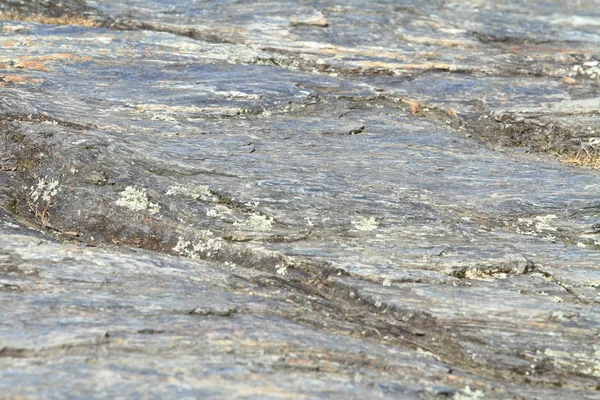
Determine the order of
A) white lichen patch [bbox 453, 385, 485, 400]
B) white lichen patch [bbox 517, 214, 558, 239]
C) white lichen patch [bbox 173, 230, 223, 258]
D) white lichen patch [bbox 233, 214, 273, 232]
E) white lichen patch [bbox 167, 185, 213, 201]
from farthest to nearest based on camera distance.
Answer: white lichen patch [bbox 517, 214, 558, 239] → white lichen patch [bbox 167, 185, 213, 201] → white lichen patch [bbox 233, 214, 273, 232] → white lichen patch [bbox 173, 230, 223, 258] → white lichen patch [bbox 453, 385, 485, 400]

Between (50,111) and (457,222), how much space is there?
24.5 feet

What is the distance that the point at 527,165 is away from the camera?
13.1m

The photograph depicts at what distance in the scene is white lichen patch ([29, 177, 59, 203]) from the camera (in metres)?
11.1

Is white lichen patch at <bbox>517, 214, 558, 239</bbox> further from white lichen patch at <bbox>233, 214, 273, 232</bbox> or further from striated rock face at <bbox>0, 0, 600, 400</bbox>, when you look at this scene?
white lichen patch at <bbox>233, 214, 273, 232</bbox>

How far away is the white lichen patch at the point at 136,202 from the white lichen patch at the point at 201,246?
0.79m

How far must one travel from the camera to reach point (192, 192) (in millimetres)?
11125

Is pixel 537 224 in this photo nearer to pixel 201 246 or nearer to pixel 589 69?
pixel 201 246

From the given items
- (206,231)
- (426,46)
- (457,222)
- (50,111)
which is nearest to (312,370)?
(206,231)

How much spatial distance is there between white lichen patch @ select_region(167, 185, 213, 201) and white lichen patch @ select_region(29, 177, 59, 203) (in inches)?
72.2

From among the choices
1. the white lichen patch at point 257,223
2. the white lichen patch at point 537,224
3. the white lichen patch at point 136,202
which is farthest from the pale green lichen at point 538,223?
the white lichen patch at point 136,202

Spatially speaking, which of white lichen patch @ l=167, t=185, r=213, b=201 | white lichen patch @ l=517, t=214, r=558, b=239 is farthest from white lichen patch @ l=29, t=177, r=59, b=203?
white lichen patch @ l=517, t=214, r=558, b=239

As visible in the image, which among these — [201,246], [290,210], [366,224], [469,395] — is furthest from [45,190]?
[469,395]

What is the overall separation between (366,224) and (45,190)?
5.09 metres

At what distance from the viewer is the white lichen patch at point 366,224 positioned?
1077cm
